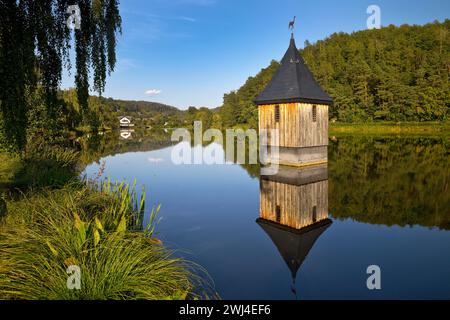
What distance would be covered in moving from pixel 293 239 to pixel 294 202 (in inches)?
112

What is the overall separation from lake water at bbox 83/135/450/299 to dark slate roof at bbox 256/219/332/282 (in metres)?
0.02

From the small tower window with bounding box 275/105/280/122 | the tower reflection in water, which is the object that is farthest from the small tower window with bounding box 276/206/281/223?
the small tower window with bounding box 275/105/280/122

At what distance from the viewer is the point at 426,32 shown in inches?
2591

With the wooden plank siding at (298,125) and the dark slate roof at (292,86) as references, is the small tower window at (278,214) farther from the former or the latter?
the dark slate roof at (292,86)

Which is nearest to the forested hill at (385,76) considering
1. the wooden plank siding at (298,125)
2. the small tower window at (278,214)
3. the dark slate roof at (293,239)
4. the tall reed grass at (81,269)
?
the wooden plank siding at (298,125)

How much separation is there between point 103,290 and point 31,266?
0.95 metres

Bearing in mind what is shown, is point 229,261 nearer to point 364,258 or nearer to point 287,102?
point 364,258

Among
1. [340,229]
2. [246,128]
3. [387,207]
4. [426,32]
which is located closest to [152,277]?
[340,229]

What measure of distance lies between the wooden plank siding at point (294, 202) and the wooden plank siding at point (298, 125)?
4.36m

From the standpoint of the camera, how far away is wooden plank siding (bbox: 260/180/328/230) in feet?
27.3

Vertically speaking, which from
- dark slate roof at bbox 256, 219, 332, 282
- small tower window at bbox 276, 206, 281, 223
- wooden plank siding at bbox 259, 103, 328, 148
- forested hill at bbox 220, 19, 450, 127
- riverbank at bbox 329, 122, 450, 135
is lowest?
dark slate roof at bbox 256, 219, 332, 282

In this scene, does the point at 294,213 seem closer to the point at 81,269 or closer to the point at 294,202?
the point at 294,202

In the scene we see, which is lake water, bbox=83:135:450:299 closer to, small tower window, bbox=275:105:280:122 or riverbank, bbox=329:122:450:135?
small tower window, bbox=275:105:280:122

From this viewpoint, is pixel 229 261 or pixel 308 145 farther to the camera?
pixel 308 145
